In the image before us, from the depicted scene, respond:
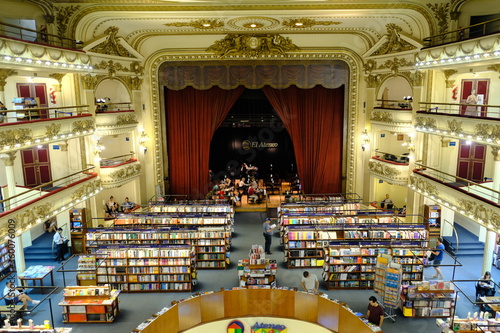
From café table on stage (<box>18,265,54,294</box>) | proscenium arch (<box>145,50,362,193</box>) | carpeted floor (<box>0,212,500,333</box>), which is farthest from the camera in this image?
proscenium arch (<box>145,50,362,193</box>)

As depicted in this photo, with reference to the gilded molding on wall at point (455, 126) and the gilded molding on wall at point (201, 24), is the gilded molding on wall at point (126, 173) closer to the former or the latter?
the gilded molding on wall at point (201, 24)

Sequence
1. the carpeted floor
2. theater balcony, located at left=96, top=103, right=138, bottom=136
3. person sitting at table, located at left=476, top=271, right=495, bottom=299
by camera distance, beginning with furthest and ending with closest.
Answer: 1. theater balcony, located at left=96, top=103, right=138, bottom=136
2. person sitting at table, located at left=476, top=271, right=495, bottom=299
3. the carpeted floor

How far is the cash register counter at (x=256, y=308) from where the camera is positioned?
849 centimetres

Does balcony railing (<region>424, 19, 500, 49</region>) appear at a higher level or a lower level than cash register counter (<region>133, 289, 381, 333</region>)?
higher

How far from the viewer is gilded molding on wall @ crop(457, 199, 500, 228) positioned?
9078mm

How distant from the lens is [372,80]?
15859mm

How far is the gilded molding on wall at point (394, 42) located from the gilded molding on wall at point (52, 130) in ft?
36.4

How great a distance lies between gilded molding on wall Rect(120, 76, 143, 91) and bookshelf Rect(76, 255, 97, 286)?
24.8 feet

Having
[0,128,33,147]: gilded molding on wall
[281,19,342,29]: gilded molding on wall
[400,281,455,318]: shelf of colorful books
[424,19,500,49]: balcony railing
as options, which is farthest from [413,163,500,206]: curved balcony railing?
[0,128,33,147]: gilded molding on wall

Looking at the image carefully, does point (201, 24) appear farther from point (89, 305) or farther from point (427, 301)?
point (427, 301)

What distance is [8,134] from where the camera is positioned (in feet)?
30.6

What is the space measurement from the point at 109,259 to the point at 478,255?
36.7ft

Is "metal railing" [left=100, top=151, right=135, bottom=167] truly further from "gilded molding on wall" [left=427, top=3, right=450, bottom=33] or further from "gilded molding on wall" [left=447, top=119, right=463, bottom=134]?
"gilded molding on wall" [left=427, top=3, right=450, bottom=33]

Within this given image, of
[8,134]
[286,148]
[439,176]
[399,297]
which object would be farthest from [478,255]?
[8,134]
